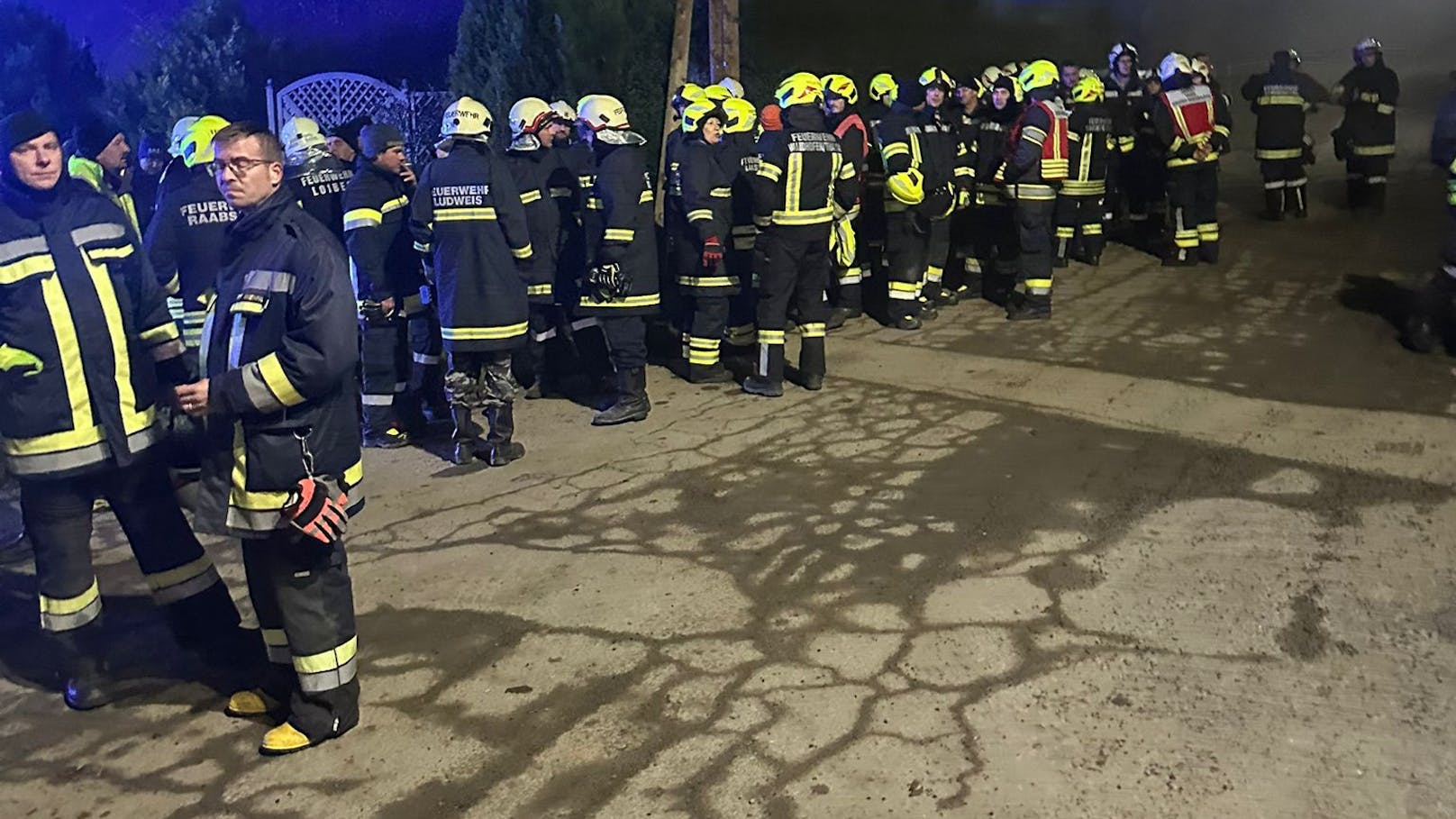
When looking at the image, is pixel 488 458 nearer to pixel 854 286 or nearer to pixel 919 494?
pixel 919 494

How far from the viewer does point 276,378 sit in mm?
3662

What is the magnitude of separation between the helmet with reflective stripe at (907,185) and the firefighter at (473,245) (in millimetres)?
3842

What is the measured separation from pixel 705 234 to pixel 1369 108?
9.14 meters

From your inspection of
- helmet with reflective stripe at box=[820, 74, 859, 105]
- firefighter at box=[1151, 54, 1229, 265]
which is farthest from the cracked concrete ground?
firefighter at box=[1151, 54, 1229, 265]

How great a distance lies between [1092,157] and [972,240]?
1450 mm

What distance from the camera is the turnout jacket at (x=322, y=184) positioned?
723 cm

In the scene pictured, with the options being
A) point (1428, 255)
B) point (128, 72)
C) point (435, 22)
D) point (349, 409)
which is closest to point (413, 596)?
point (349, 409)

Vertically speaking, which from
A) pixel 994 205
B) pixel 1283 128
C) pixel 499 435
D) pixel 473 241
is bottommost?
pixel 499 435

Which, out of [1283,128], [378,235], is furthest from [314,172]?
[1283,128]

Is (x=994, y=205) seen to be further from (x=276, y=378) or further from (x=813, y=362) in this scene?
(x=276, y=378)

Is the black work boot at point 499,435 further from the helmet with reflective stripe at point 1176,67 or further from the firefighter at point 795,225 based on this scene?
the helmet with reflective stripe at point 1176,67

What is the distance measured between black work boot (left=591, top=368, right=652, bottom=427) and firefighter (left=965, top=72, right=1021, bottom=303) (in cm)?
455

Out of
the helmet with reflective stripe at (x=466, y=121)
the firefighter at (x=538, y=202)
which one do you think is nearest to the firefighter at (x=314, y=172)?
the helmet with reflective stripe at (x=466, y=121)

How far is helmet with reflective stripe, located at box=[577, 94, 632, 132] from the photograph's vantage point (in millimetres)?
7578
